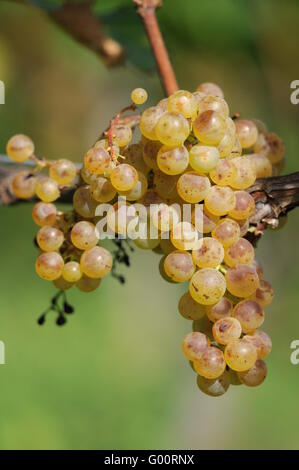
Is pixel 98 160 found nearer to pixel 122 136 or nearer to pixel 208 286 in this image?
pixel 122 136

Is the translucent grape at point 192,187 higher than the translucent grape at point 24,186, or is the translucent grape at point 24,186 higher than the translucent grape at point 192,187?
the translucent grape at point 24,186

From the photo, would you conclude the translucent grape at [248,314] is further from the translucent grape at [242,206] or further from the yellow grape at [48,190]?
the yellow grape at [48,190]

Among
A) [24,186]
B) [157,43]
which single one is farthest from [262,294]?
[157,43]

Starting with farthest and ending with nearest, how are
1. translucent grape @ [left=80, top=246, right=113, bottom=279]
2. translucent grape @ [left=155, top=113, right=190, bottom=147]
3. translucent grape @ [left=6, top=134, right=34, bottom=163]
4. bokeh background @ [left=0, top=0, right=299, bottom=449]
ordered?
bokeh background @ [left=0, top=0, right=299, bottom=449] → translucent grape @ [left=6, top=134, right=34, bottom=163] → translucent grape @ [left=80, top=246, right=113, bottom=279] → translucent grape @ [left=155, top=113, right=190, bottom=147]

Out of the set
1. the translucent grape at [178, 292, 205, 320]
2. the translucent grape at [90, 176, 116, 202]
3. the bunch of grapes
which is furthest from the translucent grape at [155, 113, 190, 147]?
the translucent grape at [178, 292, 205, 320]

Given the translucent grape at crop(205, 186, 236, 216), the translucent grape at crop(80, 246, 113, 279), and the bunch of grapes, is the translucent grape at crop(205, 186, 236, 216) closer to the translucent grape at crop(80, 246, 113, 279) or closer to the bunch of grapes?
the bunch of grapes

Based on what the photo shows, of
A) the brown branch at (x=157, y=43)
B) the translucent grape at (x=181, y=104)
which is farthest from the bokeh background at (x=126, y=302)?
the translucent grape at (x=181, y=104)
